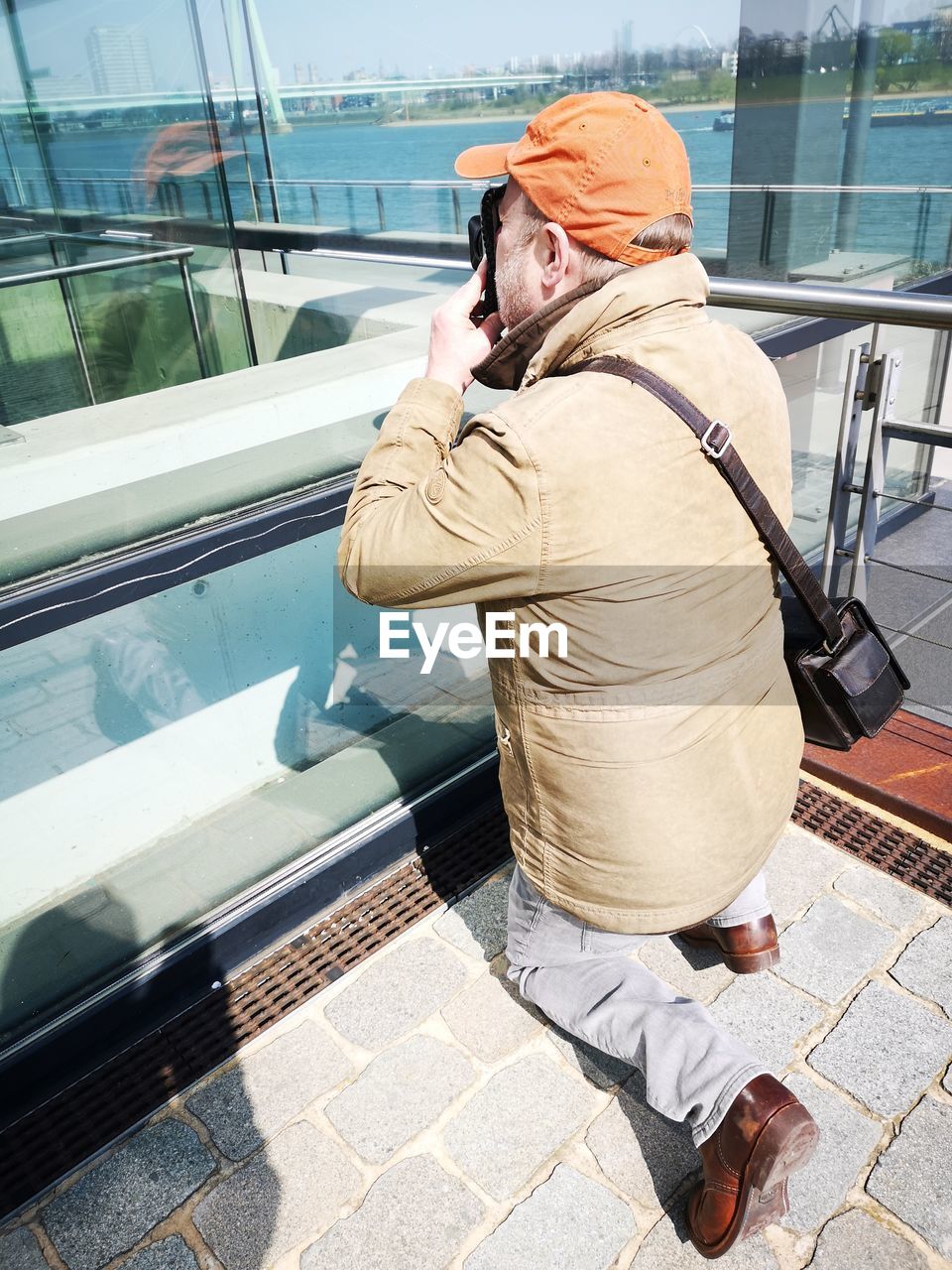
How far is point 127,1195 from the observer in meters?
2.01

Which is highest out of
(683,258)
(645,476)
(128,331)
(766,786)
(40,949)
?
(683,258)

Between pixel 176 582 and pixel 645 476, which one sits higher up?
pixel 645 476

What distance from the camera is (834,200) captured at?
5555 mm

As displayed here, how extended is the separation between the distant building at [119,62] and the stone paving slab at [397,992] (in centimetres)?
363

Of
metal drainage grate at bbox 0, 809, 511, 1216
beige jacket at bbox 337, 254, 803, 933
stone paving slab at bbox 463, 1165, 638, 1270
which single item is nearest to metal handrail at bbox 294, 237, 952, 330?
beige jacket at bbox 337, 254, 803, 933

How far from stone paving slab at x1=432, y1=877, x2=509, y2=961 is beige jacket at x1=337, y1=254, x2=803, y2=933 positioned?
75 cm

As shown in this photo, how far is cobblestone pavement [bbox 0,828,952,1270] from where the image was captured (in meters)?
1.84

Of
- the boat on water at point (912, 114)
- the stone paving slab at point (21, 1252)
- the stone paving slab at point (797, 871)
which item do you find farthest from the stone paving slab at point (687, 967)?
the boat on water at point (912, 114)

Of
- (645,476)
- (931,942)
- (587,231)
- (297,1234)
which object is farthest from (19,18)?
(931,942)

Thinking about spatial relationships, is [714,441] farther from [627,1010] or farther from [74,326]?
[74,326]

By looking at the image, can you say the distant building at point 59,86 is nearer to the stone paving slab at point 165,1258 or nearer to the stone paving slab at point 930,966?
the stone paving slab at point 165,1258

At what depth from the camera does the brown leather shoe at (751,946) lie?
2260mm

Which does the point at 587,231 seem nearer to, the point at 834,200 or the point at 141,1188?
the point at 141,1188

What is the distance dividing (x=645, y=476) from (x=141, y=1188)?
1.84 meters
